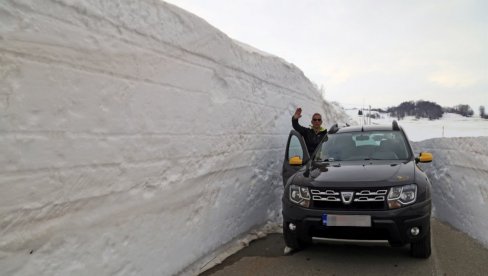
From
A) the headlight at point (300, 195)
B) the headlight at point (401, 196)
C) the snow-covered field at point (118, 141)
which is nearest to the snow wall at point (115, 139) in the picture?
the snow-covered field at point (118, 141)

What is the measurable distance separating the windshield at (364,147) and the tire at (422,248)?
134 cm

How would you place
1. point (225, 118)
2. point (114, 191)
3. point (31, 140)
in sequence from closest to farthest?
point (31, 140) < point (114, 191) < point (225, 118)

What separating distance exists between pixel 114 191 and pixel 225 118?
234 centimetres

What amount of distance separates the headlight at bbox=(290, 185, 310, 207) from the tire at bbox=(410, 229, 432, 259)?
1.36m

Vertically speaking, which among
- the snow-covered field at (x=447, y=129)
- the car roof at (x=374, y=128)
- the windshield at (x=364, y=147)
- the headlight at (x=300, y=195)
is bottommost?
the snow-covered field at (x=447, y=129)

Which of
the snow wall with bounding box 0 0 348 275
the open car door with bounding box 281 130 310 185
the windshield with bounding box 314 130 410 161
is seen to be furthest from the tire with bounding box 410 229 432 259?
the snow wall with bounding box 0 0 348 275

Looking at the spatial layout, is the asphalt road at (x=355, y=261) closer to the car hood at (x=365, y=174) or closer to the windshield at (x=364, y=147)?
the car hood at (x=365, y=174)

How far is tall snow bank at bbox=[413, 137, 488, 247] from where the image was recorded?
5844 millimetres

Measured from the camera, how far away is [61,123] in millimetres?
3014

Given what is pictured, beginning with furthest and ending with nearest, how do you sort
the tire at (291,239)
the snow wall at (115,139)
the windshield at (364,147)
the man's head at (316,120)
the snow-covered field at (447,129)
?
the snow-covered field at (447,129), the man's head at (316,120), the windshield at (364,147), the tire at (291,239), the snow wall at (115,139)

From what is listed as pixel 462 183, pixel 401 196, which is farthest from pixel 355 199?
pixel 462 183

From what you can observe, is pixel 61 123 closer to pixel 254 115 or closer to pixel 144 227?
pixel 144 227

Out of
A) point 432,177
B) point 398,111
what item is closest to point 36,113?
point 432,177

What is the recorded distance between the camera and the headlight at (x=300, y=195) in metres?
4.78
